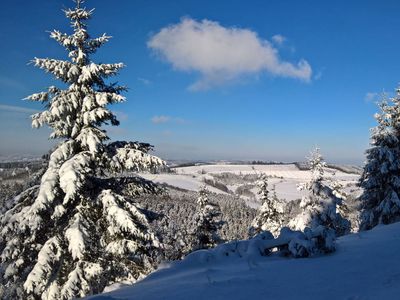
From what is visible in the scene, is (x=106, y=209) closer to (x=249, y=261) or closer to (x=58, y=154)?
(x=58, y=154)

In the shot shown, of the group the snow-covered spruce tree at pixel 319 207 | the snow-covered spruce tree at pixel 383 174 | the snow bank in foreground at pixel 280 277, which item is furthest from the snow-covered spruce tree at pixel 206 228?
the snow bank in foreground at pixel 280 277

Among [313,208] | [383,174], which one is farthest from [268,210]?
[383,174]

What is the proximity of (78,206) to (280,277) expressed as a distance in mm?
7483

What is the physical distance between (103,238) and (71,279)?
161 cm

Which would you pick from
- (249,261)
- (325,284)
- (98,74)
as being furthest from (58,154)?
(325,284)

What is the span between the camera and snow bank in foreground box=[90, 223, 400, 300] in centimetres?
514

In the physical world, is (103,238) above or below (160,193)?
below

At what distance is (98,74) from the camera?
39.4ft

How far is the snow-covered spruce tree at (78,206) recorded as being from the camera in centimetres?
1062

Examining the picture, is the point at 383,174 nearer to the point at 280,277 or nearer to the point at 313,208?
the point at 313,208

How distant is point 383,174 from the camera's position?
80.3ft

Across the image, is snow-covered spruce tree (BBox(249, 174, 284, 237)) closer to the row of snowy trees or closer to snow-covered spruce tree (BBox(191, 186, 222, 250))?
the row of snowy trees

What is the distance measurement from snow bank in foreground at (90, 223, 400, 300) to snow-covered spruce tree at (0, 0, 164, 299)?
3933 millimetres

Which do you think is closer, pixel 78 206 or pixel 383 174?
pixel 78 206
